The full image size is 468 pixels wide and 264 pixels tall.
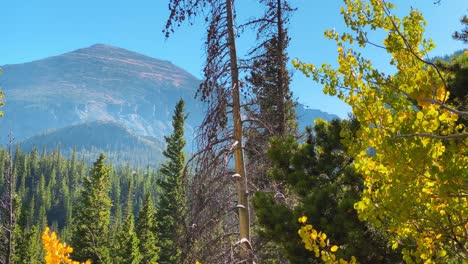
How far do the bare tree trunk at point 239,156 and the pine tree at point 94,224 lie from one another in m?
24.0

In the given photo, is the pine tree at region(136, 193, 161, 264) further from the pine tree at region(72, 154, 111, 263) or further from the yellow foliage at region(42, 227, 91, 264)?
the yellow foliage at region(42, 227, 91, 264)

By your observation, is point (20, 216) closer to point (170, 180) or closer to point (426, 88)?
point (170, 180)

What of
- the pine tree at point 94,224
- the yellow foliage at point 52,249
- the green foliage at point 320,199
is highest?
the pine tree at point 94,224

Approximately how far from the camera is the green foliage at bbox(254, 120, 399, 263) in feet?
22.4

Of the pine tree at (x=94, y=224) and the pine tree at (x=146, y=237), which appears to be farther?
the pine tree at (x=146, y=237)

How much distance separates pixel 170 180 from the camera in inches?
1431

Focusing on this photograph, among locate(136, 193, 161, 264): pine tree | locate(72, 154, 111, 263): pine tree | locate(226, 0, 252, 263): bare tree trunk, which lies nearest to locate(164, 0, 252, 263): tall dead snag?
locate(226, 0, 252, 263): bare tree trunk

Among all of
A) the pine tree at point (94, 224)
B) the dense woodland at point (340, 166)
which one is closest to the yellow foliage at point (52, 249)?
the dense woodland at point (340, 166)

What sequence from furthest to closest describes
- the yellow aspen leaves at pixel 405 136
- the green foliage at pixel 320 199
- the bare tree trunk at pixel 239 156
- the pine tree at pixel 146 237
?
the pine tree at pixel 146 237, the green foliage at pixel 320 199, the bare tree trunk at pixel 239 156, the yellow aspen leaves at pixel 405 136

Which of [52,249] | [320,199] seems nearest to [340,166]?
[320,199]

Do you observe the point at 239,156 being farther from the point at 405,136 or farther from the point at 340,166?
the point at 405,136

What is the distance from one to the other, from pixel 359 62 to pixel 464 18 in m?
6.49

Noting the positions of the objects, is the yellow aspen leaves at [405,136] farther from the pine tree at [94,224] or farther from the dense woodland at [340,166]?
the pine tree at [94,224]

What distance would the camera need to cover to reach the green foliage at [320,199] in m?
6.84
